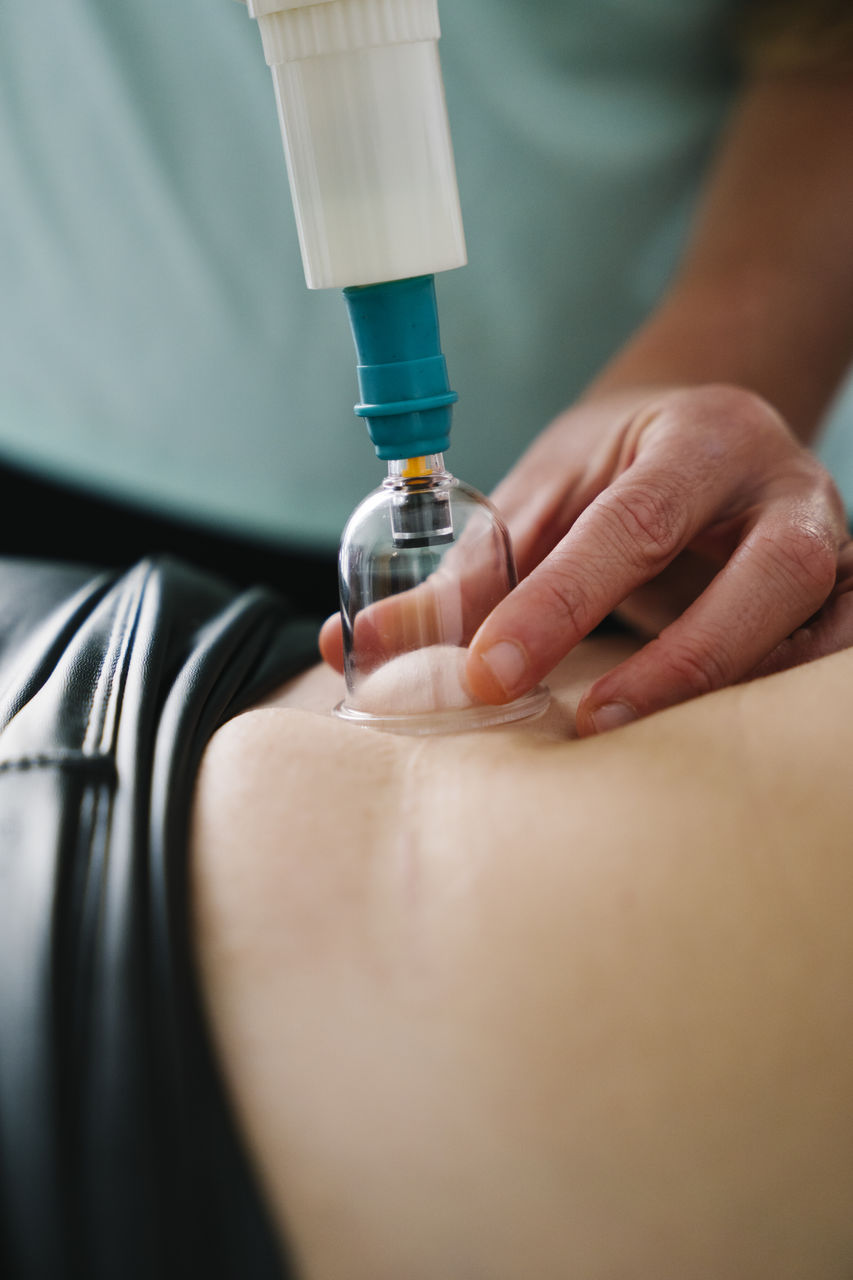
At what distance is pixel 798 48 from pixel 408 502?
0.98m

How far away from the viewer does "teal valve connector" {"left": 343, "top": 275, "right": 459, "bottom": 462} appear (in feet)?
1.77

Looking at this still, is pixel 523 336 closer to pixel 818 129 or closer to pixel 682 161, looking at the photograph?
pixel 682 161

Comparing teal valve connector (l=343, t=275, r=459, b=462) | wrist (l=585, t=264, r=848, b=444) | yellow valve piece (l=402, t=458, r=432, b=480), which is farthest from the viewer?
wrist (l=585, t=264, r=848, b=444)

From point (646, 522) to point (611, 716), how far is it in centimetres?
14

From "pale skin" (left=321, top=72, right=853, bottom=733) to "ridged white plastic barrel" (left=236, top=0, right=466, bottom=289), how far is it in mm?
201

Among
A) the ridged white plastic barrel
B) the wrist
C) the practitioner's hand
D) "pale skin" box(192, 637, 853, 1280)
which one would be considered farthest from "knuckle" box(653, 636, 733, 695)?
the wrist

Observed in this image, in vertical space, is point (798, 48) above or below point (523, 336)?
above

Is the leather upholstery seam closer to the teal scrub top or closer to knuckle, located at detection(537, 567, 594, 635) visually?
knuckle, located at detection(537, 567, 594, 635)

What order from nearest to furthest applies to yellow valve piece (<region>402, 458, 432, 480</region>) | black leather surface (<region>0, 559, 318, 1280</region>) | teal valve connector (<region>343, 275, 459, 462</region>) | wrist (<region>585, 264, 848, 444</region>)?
1. black leather surface (<region>0, 559, 318, 1280</region>)
2. teal valve connector (<region>343, 275, 459, 462</region>)
3. yellow valve piece (<region>402, 458, 432, 480</region>)
4. wrist (<region>585, 264, 848, 444</region>)

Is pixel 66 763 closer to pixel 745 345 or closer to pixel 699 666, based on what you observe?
pixel 699 666

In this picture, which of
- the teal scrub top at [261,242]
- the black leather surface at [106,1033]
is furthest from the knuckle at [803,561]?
the teal scrub top at [261,242]

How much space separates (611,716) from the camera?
59 cm

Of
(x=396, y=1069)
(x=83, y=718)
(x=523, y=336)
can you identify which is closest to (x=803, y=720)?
(x=396, y=1069)

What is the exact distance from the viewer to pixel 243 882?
18.5 inches
